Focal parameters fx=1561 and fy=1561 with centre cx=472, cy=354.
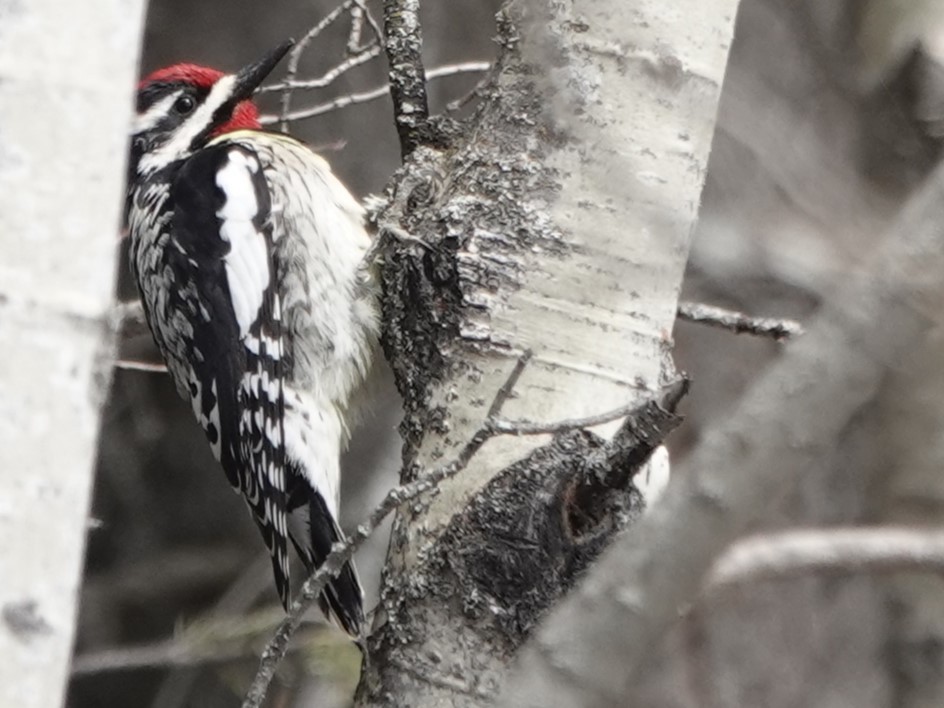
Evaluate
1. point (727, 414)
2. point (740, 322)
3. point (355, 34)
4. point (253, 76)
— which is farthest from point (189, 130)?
point (727, 414)

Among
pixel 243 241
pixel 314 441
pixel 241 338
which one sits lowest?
pixel 314 441

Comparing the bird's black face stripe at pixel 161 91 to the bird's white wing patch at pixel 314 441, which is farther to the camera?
the bird's black face stripe at pixel 161 91

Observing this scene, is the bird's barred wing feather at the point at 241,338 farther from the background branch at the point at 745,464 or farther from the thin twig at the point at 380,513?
the background branch at the point at 745,464

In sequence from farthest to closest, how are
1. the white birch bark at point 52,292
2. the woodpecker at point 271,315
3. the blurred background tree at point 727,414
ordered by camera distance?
the woodpecker at point 271,315 → the blurred background tree at point 727,414 → the white birch bark at point 52,292

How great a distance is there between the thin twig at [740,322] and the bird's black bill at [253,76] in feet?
3.33

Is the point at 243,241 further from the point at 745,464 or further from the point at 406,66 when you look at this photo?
the point at 745,464

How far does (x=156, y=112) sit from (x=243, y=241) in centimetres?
60

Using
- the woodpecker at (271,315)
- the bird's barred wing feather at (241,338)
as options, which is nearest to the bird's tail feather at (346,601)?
the woodpecker at (271,315)

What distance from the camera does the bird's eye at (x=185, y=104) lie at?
3332mm

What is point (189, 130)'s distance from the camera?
3334 mm

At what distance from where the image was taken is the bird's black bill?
9.94 feet

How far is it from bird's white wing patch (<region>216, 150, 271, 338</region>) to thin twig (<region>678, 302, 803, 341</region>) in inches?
33.0

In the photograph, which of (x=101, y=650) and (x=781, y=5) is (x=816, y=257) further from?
(x=101, y=650)

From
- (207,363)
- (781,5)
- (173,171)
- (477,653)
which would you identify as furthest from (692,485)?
(173,171)
